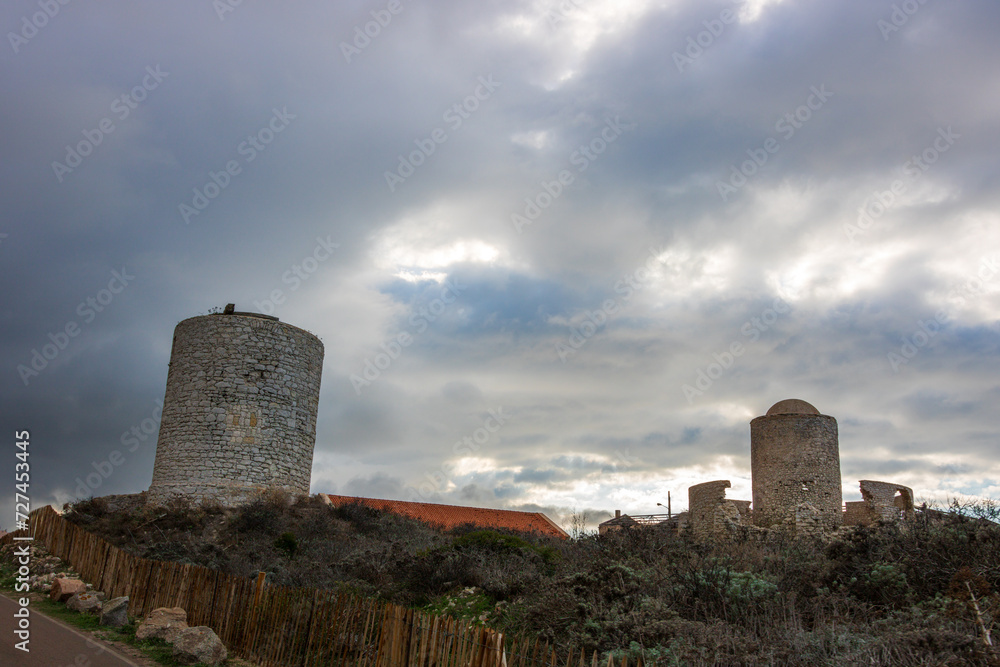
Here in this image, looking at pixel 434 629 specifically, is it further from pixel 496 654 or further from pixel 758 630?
pixel 758 630

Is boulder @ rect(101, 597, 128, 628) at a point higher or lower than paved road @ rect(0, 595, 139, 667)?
higher

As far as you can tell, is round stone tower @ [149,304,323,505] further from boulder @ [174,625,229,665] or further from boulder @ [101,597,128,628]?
boulder @ [174,625,229,665]

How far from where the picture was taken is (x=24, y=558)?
15.8 m

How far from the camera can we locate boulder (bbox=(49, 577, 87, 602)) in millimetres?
12531

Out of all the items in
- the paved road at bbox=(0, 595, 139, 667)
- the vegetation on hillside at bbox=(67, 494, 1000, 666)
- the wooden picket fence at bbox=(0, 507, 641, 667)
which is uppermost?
the vegetation on hillside at bbox=(67, 494, 1000, 666)

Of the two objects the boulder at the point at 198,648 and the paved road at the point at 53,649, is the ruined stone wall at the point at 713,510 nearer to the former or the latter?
the boulder at the point at 198,648

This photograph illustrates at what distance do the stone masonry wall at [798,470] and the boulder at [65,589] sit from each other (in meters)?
17.3

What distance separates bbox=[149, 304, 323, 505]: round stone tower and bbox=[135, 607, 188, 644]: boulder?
848 cm

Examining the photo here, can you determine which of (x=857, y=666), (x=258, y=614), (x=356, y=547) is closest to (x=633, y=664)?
(x=857, y=666)

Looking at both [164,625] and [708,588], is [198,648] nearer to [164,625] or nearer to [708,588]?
[164,625]

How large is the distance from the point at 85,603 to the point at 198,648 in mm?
4416

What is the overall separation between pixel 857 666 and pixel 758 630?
191 cm

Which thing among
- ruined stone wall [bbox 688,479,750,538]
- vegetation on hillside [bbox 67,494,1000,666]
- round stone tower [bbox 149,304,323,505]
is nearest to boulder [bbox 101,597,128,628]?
vegetation on hillside [bbox 67,494,1000,666]

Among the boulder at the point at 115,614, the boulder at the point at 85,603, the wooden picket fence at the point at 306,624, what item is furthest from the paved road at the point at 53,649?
the wooden picket fence at the point at 306,624
